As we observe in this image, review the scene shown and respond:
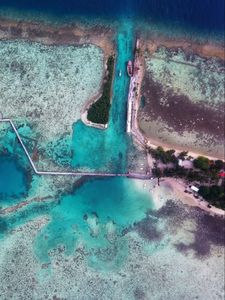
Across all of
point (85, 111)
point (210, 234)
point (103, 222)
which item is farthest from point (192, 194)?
point (85, 111)

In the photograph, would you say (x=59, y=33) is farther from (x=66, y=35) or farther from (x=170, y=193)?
(x=170, y=193)

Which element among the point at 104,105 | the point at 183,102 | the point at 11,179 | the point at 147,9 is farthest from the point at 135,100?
the point at 11,179

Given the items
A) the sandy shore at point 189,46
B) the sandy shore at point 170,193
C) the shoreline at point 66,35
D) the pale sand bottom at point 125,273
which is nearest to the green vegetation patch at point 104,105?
the shoreline at point 66,35

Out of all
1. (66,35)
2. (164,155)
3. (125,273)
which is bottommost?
(125,273)

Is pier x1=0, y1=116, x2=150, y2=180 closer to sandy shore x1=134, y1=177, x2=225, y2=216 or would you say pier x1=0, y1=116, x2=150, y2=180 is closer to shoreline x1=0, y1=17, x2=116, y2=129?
sandy shore x1=134, y1=177, x2=225, y2=216

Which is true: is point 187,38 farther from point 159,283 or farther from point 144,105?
point 159,283

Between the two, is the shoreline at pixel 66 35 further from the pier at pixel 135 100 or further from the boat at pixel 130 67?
the pier at pixel 135 100
